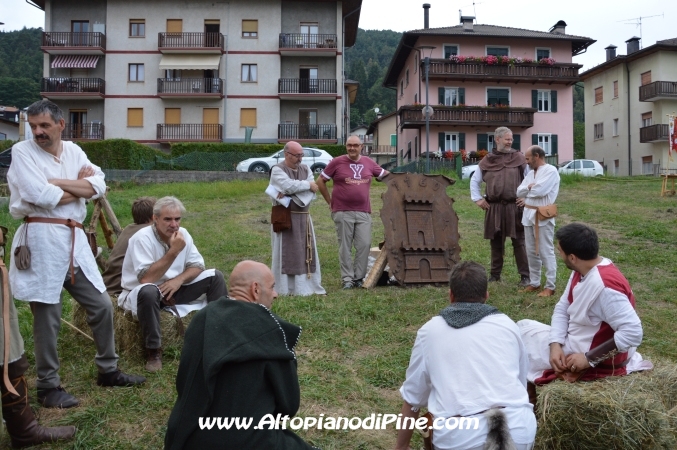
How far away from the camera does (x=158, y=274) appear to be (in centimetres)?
507

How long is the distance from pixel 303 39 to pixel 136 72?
9802mm

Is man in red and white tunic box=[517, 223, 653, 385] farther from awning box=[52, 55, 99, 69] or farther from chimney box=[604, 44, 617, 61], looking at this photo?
chimney box=[604, 44, 617, 61]

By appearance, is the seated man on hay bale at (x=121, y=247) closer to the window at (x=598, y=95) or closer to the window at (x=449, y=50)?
the window at (x=449, y=50)

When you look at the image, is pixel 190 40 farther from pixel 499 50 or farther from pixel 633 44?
pixel 633 44

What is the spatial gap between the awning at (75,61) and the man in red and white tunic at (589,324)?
36.6m

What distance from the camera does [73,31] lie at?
36.9 m

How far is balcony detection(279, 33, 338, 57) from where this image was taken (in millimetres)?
35500

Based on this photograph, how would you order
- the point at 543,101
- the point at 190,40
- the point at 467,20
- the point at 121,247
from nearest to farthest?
the point at 121,247 < the point at 190,40 < the point at 543,101 < the point at 467,20

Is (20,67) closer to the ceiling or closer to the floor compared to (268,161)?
closer to the ceiling

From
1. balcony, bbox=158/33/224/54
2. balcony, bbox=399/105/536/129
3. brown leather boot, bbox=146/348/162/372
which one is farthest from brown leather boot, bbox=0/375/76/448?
balcony, bbox=158/33/224/54

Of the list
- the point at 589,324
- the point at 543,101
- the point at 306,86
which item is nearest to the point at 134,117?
the point at 306,86

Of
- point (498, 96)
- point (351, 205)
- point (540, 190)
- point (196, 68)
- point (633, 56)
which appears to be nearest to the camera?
point (540, 190)

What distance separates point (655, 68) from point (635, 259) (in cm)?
3517

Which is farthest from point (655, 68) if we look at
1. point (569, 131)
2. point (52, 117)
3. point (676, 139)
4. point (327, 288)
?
point (52, 117)
